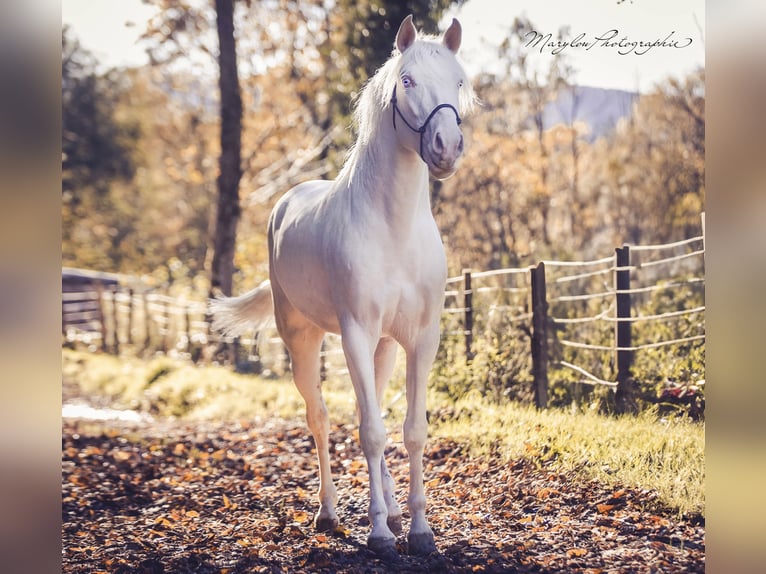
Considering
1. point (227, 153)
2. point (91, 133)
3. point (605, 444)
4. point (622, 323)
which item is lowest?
point (605, 444)

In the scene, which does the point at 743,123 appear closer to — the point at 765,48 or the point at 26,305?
the point at 765,48

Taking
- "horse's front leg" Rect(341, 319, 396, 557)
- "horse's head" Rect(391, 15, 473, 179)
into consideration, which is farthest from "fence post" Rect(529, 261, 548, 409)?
"horse's head" Rect(391, 15, 473, 179)

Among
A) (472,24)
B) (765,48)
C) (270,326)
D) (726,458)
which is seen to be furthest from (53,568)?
(472,24)

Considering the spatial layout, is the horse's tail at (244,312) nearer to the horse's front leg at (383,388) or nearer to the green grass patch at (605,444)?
the horse's front leg at (383,388)

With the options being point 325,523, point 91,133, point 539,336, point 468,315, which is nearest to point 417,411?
point 325,523

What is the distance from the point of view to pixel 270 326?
4773mm

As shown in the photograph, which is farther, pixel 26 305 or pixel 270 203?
pixel 270 203

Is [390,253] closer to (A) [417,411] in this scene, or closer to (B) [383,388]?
(A) [417,411]

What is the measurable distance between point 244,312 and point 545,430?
1.92 m

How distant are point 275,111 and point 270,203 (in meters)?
2.22

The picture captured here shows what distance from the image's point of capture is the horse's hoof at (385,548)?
10.7 ft

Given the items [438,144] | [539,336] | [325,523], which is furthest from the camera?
[539,336]

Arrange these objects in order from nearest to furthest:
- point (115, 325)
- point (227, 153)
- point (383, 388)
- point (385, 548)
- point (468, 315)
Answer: point (385, 548) < point (383, 388) < point (468, 315) < point (227, 153) < point (115, 325)

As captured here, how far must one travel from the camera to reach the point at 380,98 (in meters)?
3.44
